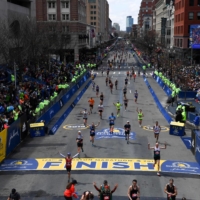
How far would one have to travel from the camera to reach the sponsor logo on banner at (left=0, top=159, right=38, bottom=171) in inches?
730

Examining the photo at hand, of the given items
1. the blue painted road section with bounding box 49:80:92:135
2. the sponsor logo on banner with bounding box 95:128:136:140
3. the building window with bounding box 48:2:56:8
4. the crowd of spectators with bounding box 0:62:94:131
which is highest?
the building window with bounding box 48:2:56:8

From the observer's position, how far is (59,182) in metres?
16.6

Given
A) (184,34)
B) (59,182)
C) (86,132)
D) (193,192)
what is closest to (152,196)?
(193,192)

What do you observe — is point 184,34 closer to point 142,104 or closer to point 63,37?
point 63,37

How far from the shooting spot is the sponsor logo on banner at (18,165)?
60.8 ft

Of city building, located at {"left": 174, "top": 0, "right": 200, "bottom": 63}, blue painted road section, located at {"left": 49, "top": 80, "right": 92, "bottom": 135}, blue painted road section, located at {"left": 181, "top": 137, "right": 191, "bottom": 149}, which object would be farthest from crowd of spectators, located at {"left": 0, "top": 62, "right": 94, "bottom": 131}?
city building, located at {"left": 174, "top": 0, "right": 200, "bottom": 63}

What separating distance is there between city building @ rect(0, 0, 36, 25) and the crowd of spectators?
774cm

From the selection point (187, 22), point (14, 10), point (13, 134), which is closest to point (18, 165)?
point (13, 134)

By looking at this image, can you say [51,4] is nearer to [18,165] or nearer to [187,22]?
[187,22]

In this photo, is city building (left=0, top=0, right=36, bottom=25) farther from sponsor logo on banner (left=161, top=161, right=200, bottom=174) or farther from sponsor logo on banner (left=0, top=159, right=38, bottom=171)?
sponsor logo on banner (left=161, top=161, right=200, bottom=174)

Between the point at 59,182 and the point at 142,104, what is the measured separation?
23.3 meters

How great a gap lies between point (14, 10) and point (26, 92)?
2330cm

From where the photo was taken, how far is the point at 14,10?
5456cm

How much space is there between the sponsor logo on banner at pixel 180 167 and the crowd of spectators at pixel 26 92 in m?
9.91
